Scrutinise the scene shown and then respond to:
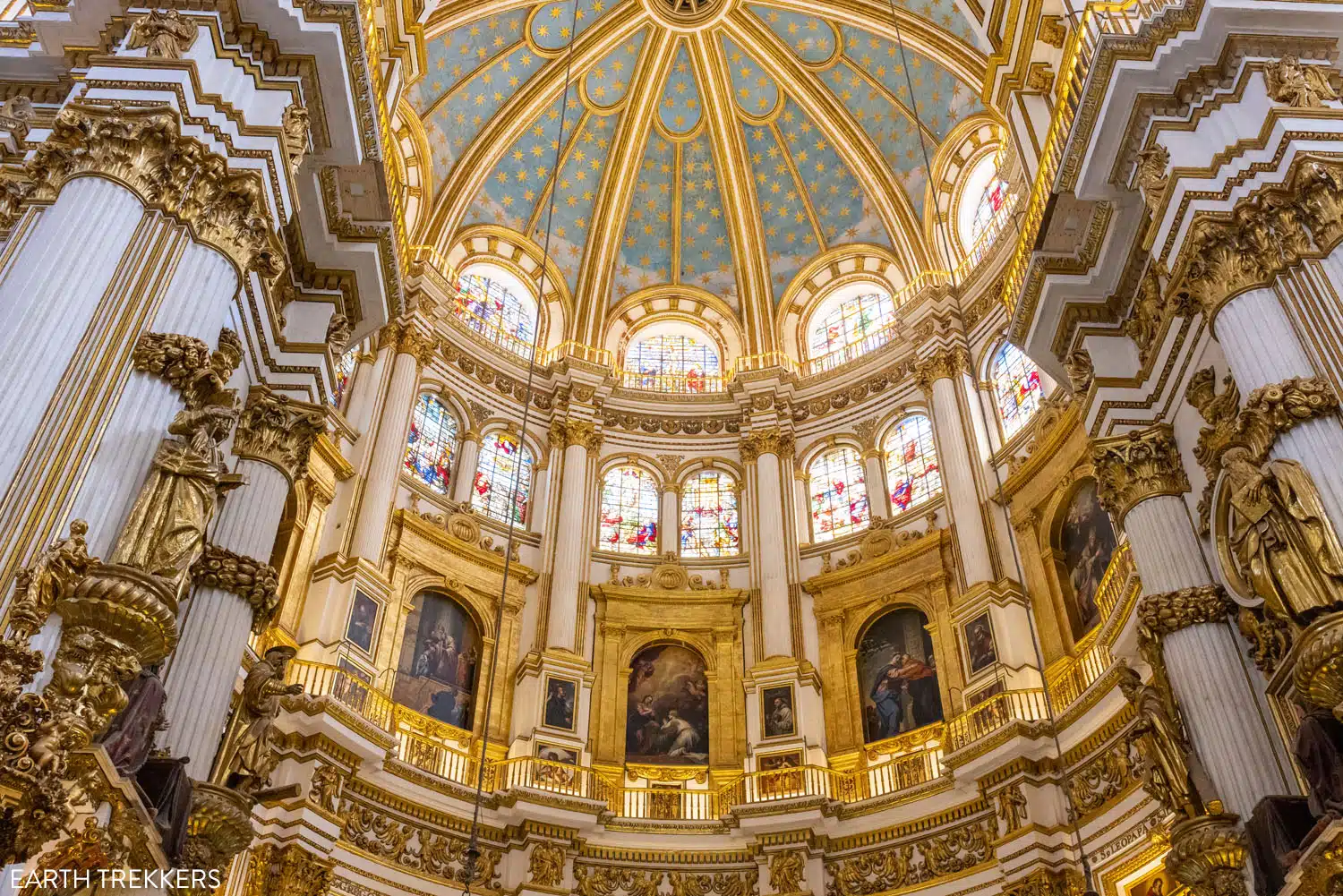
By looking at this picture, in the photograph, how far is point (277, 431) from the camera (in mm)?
13250

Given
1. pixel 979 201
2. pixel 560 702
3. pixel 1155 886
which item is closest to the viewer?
pixel 1155 886

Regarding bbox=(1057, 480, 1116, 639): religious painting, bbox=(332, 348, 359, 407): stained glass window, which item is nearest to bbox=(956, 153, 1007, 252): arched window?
bbox=(1057, 480, 1116, 639): religious painting

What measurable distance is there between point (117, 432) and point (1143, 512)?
11.2 meters

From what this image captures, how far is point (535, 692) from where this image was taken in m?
22.1

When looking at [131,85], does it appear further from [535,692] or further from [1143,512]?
[535,692]

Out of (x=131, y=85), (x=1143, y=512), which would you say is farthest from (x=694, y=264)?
(x=131, y=85)

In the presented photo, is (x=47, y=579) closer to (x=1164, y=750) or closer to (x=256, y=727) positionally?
(x=256, y=727)

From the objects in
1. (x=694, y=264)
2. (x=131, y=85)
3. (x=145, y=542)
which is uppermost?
(x=694, y=264)

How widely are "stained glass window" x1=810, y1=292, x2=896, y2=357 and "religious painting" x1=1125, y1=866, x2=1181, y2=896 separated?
47.6 feet

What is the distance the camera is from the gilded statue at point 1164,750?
39.2ft

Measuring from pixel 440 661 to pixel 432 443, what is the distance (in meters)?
5.24

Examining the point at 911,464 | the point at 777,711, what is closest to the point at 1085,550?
the point at 911,464

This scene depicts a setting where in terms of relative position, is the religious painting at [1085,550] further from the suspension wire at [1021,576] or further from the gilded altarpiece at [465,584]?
the gilded altarpiece at [465,584]

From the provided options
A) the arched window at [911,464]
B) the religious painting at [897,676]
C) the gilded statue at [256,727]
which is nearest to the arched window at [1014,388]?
the arched window at [911,464]
